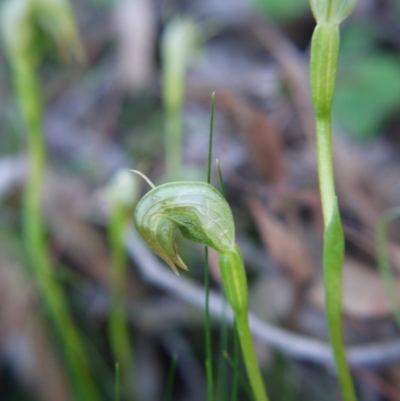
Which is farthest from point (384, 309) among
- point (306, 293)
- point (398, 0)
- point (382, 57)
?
point (398, 0)

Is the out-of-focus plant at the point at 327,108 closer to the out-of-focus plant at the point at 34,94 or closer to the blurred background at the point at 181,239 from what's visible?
the blurred background at the point at 181,239

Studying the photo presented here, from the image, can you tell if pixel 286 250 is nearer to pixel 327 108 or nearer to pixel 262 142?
pixel 262 142

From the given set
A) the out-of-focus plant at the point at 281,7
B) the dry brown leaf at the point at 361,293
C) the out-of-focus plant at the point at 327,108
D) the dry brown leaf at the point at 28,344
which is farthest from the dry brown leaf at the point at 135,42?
the out-of-focus plant at the point at 327,108

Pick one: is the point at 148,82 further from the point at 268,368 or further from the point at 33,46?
the point at 268,368

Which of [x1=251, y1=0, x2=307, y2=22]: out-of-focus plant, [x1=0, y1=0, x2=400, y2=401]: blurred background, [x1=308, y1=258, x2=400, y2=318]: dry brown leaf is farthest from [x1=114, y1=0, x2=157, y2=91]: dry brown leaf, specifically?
[x1=308, y1=258, x2=400, y2=318]: dry brown leaf

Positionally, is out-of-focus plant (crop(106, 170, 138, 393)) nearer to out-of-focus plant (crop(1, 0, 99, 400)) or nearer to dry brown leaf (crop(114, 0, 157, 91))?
out-of-focus plant (crop(1, 0, 99, 400))

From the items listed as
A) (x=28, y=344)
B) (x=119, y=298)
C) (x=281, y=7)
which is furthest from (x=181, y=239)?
(x=281, y=7)
